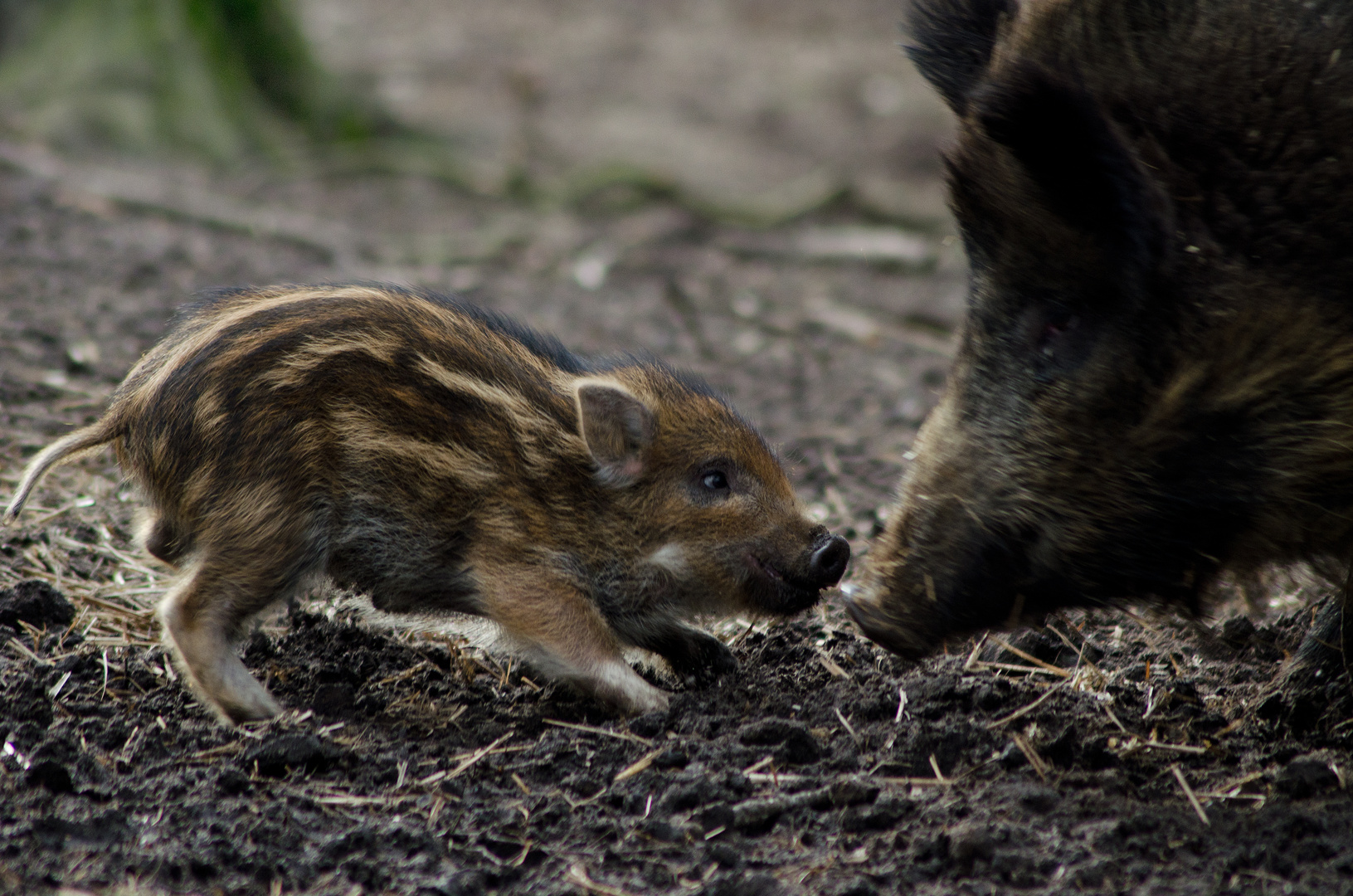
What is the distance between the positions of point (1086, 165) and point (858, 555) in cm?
211

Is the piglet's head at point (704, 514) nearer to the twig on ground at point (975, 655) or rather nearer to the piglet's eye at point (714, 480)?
the piglet's eye at point (714, 480)

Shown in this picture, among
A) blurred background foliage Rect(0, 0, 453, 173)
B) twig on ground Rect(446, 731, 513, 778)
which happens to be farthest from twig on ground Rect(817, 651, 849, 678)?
blurred background foliage Rect(0, 0, 453, 173)

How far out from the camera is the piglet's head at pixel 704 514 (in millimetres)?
3928

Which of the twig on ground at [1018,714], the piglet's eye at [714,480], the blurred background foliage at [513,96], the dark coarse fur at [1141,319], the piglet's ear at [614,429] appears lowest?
the blurred background foliage at [513,96]

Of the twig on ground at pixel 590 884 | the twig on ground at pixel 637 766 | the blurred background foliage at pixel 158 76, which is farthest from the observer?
the blurred background foliage at pixel 158 76

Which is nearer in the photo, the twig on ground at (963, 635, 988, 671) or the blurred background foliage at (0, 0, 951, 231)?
the twig on ground at (963, 635, 988, 671)

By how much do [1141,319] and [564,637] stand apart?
168cm

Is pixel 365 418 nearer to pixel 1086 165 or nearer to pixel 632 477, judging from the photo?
pixel 632 477

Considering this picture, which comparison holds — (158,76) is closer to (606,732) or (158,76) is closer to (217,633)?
(217,633)

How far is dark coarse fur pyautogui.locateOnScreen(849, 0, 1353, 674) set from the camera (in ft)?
9.66

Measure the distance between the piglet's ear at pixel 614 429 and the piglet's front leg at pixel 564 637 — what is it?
382mm

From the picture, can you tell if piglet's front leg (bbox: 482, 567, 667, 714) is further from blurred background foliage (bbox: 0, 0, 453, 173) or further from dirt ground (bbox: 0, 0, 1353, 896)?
blurred background foliage (bbox: 0, 0, 453, 173)

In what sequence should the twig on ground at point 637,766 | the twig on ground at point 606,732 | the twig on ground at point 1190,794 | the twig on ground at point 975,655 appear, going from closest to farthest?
1. the twig on ground at point 1190,794
2. the twig on ground at point 637,766
3. the twig on ground at point 606,732
4. the twig on ground at point 975,655

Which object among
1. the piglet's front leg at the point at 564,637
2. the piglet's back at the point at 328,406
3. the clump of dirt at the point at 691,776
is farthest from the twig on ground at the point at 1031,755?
the piglet's back at the point at 328,406
